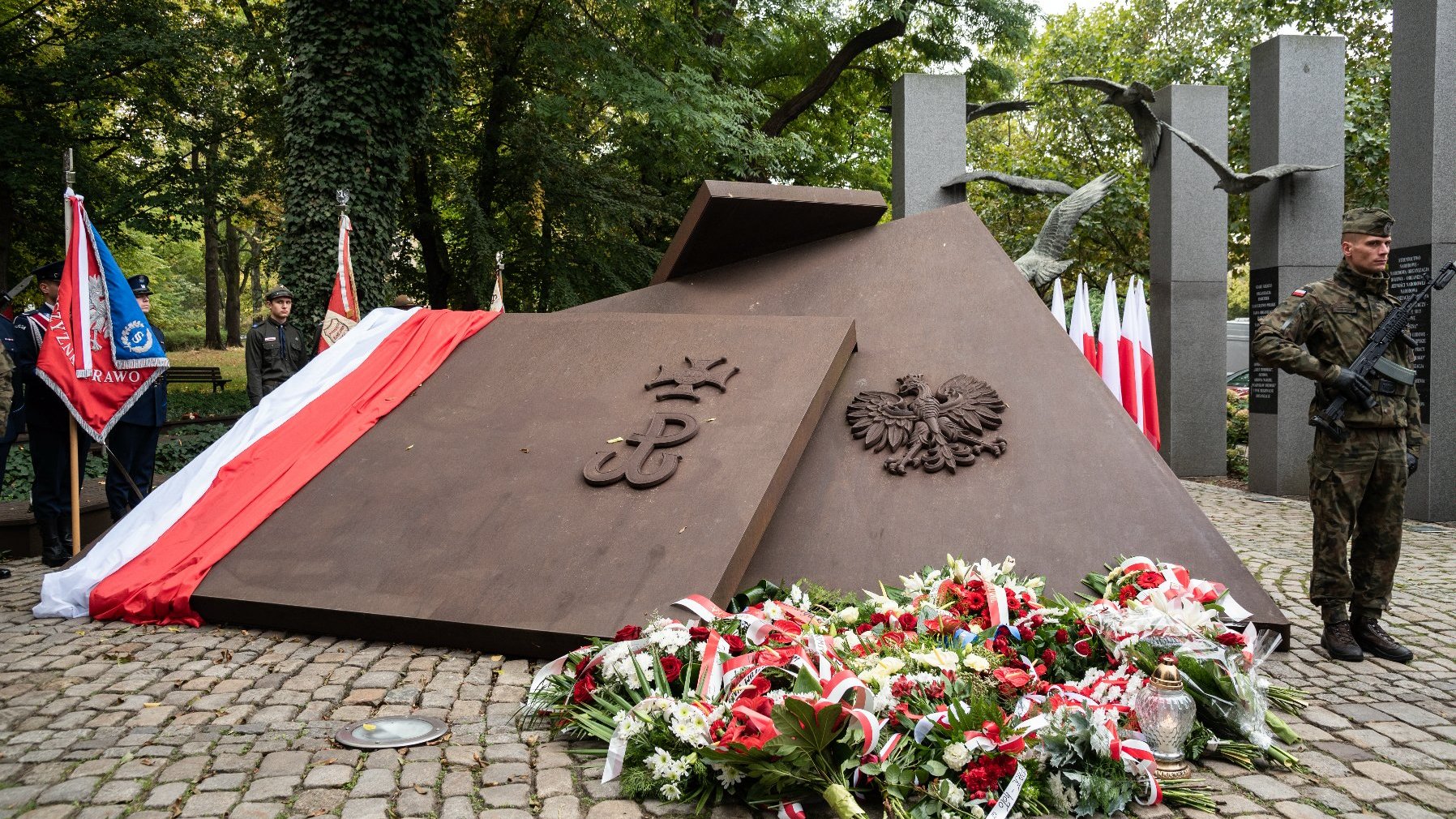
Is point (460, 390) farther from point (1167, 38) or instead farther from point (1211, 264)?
point (1167, 38)

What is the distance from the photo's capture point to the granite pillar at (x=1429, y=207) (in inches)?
300

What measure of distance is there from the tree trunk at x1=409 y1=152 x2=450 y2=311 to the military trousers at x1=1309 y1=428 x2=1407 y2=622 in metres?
13.8

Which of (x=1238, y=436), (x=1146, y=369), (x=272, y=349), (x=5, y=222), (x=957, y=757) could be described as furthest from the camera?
(x=1238, y=436)

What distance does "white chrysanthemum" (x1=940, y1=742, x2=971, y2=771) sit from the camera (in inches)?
106

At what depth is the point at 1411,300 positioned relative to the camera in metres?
4.18

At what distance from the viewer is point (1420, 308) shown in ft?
25.8

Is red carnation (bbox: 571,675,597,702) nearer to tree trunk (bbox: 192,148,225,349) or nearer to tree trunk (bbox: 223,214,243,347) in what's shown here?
tree trunk (bbox: 192,148,225,349)

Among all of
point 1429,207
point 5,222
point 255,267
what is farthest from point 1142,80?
point 255,267

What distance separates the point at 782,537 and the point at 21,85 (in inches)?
570

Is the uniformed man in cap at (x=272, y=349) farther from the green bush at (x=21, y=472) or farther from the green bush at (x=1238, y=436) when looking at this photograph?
the green bush at (x=1238, y=436)

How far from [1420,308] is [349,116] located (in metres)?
10.1

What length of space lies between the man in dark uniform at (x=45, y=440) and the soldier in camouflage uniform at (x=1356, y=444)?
633cm

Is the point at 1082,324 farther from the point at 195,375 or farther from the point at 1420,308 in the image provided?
the point at 195,375

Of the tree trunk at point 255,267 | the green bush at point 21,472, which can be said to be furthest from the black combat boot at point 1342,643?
the tree trunk at point 255,267
